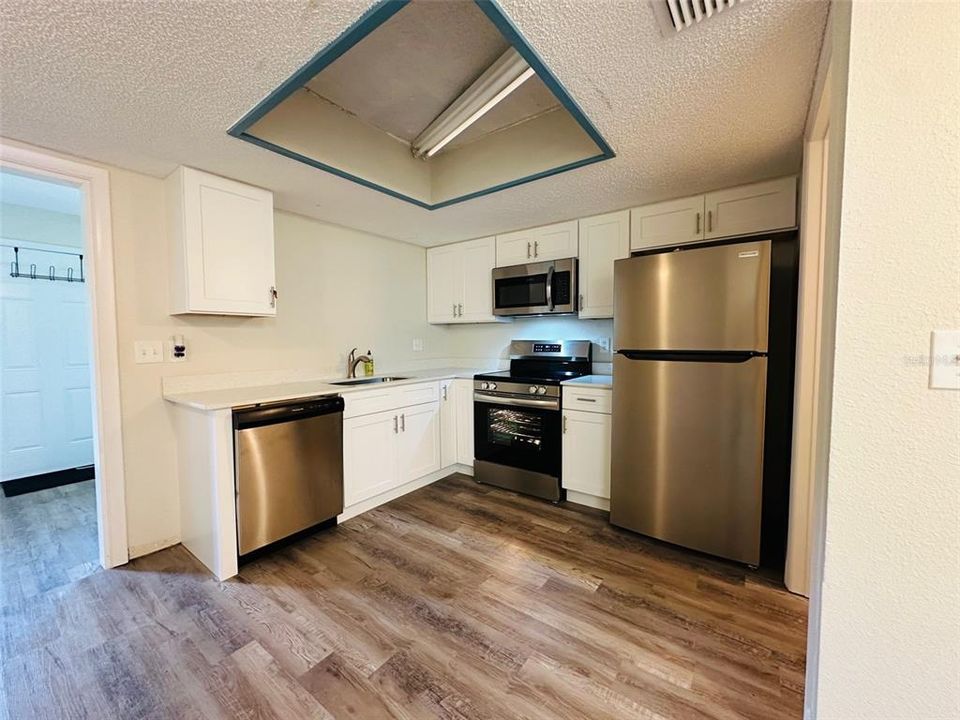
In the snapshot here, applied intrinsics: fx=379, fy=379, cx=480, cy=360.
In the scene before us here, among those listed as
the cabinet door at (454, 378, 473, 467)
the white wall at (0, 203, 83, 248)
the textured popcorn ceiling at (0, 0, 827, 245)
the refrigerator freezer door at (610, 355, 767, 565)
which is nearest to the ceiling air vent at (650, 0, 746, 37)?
the textured popcorn ceiling at (0, 0, 827, 245)

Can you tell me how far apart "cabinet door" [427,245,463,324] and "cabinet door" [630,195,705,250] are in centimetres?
166

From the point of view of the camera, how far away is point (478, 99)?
72.9 inches

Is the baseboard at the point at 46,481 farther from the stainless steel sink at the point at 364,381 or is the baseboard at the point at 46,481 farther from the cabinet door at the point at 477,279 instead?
the cabinet door at the point at 477,279

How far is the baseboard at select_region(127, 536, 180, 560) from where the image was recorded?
7.14 ft

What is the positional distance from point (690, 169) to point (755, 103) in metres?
0.60

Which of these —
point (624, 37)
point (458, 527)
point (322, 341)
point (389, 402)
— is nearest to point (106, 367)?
point (322, 341)

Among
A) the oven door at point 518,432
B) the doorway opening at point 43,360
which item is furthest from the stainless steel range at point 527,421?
the doorway opening at point 43,360

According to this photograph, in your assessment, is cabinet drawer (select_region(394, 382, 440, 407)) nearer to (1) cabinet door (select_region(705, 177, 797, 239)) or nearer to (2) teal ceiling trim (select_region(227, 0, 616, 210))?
(2) teal ceiling trim (select_region(227, 0, 616, 210))

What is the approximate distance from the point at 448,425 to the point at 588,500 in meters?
1.31

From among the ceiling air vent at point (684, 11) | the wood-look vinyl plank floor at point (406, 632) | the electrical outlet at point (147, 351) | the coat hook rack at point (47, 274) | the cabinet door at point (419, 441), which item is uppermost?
the ceiling air vent at point (684, 11)

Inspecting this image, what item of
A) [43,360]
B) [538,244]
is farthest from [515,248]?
[43,360]

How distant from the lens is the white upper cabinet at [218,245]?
212 centimetres

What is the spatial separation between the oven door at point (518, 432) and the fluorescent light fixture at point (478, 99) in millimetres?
1849

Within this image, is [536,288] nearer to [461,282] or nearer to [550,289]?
[550,289]
